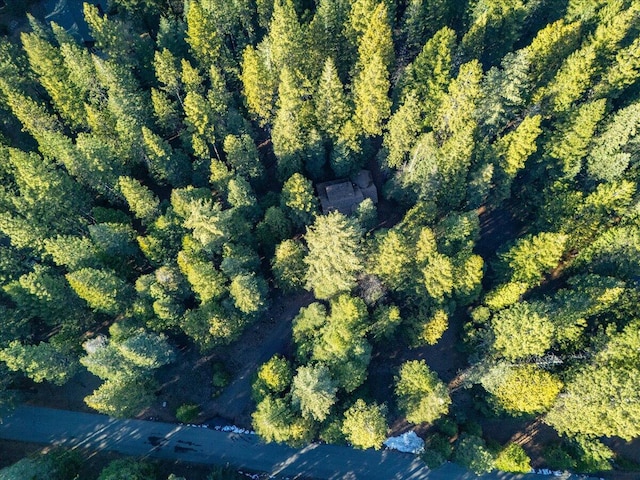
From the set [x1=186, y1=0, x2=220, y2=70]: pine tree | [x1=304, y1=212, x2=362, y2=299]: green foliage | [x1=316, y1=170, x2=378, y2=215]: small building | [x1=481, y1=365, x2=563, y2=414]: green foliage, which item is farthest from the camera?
[x1=316, y1=170, x2=378, y2=215]: small building

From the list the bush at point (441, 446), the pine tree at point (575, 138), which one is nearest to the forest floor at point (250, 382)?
the bush at point (441, 446)

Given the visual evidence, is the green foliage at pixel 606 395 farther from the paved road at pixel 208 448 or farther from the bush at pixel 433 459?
the bush at pixel 433 459

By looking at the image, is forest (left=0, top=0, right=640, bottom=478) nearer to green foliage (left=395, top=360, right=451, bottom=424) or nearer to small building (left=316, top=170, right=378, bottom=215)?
green foliage (left=395, top=360, right=451, bottom=424)

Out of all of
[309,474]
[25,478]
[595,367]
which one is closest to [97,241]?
[25,478]

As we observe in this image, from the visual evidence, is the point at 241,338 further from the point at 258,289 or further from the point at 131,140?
the point at 131,140

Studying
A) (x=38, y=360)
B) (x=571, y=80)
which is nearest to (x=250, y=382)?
(x=38, y=360)

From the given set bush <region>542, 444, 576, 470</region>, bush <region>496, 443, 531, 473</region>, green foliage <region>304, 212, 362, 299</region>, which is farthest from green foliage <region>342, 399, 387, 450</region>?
bush <region>542, 444, 576, 470</region>

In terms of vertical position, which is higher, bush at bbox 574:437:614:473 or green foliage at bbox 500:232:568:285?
green foliage at bbox 500:232:568:285

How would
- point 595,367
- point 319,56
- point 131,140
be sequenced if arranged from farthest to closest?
1. point 319,56
2. point 131,140
3. point 595,367
